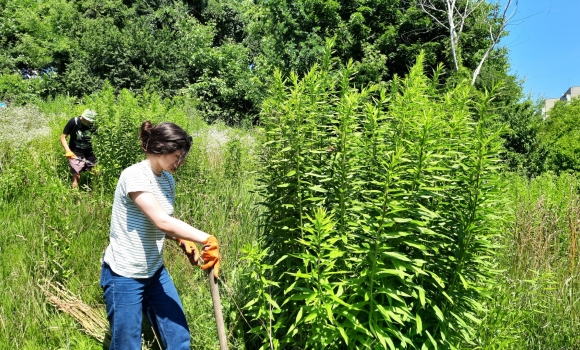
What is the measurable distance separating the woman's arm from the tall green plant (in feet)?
1.37

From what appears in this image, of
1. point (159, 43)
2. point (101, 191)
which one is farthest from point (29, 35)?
point (101, 191)

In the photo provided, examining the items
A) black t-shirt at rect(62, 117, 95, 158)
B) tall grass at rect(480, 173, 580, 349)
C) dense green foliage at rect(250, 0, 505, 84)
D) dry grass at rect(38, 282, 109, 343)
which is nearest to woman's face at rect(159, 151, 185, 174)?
dry grass at rect(38, 282, 109, 343)

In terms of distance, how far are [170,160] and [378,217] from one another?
1.25 metres

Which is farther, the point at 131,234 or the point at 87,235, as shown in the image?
the point at 87,235

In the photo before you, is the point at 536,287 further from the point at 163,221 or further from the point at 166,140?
the point at 166,140

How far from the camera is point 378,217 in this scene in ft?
6.38

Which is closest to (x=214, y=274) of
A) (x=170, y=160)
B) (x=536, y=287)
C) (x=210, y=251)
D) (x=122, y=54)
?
(x=210, y=251)

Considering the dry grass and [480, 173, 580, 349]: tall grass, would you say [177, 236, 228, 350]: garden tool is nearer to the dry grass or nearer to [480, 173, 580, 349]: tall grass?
the dry grass

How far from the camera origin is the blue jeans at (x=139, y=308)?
7.48 feet

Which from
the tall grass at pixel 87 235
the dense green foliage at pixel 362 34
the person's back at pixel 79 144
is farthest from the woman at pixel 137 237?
the dense green foliage at pixel 362 34

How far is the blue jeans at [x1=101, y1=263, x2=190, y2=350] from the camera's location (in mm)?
2279

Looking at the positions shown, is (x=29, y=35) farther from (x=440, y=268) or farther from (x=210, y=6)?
(x=440, y=268)

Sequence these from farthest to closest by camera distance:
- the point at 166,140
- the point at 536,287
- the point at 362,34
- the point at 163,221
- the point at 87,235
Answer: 1. the point at 362,34
2. the point at 87,235
3. the point at 536,287
4. the point at 166,140
5. the point at 163,221

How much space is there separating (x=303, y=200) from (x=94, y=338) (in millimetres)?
2085
